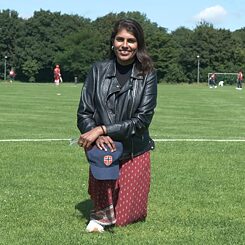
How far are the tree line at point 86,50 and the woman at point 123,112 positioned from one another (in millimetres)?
108700

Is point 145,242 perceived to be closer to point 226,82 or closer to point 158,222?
point 158,222

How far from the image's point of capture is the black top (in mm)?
6046

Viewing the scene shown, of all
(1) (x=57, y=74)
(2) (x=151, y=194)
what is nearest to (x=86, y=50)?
(1) (x=57, y=74)

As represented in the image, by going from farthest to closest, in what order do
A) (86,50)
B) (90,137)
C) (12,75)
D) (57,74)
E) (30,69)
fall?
1. (86,50)
2. (30,69)
3. (12,75)
4. (57,74)
5. (90,137)

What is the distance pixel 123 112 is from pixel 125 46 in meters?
0.65

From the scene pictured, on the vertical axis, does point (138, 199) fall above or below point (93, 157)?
below

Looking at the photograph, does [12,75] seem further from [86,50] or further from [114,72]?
[114,72]

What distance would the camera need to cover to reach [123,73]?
612 centimetres

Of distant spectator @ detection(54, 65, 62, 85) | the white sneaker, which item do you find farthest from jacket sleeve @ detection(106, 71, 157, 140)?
distant spectator @ detection(54, 65, 62, 85)

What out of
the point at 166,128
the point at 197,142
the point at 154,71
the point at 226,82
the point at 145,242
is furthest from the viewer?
the point at 226,82

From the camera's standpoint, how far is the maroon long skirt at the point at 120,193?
19.9 feet

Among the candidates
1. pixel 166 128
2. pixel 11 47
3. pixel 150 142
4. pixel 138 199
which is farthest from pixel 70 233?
pixel 11 47

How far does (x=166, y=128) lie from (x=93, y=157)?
1230cm

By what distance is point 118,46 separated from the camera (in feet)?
19.7
